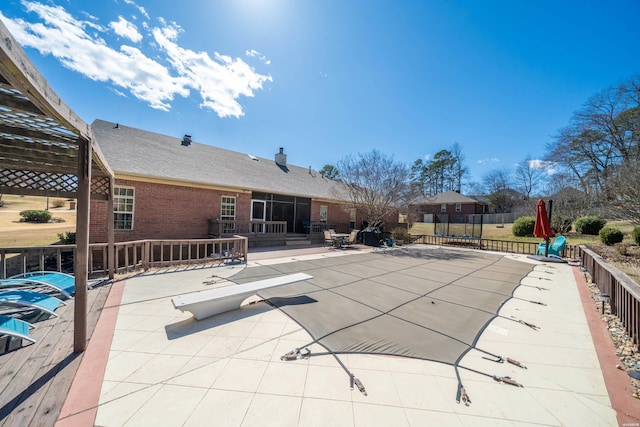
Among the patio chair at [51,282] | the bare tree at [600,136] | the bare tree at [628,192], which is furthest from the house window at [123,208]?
the bare tree at [600,136]

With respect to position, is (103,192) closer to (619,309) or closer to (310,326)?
(310,326)

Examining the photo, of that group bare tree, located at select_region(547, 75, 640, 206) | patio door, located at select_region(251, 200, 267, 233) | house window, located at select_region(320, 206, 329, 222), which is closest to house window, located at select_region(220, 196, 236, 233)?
patio door, located at select_region(251, 200, 267, 233)

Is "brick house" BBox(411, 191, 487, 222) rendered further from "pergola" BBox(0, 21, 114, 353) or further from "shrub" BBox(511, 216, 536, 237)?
"pergola" BBox(0, 21, 114, 353)

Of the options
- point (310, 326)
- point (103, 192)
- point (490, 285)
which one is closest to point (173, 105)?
point (103, 192)

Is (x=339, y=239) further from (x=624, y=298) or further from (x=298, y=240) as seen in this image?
(x=624, y=298)

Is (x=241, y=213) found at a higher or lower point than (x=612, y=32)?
lower

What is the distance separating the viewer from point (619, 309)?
178 inches

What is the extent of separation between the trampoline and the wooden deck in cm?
232

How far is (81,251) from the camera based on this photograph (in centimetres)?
302

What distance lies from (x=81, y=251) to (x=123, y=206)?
26.8ft

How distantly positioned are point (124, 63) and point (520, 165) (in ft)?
155

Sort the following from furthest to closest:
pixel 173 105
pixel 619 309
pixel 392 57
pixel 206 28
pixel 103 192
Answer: pixel 173 105 < pixel 392 57 < pixel 206 28 < pixel 103 192 < pixel 619 309

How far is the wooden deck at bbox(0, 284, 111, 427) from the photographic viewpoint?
2053 millimetres

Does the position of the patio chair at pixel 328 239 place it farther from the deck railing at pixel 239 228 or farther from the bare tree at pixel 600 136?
A: the bare tree at pixel 600 136
